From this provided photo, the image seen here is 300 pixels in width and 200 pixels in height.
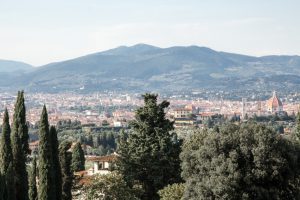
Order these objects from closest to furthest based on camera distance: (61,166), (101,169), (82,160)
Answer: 1. (61,166)
2. (101,169)
3. (82,160)

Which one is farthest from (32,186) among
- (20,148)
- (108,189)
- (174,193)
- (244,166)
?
(244,166)

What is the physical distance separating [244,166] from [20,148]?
10007 mm

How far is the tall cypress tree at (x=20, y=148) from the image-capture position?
2706 cm

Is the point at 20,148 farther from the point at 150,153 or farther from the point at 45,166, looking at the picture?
the point at 150,153

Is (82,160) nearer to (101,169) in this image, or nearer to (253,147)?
(101,169)

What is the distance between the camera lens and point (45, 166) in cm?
2691

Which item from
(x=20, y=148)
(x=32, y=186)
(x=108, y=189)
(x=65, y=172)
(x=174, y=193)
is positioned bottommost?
(x=108, y=189)

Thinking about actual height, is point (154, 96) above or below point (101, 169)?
above

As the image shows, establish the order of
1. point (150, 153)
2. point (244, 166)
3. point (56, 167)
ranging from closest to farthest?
point (244, 166)
point (56, 167)
point (150, 153)

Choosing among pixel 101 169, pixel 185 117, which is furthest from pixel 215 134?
pixel 185 117

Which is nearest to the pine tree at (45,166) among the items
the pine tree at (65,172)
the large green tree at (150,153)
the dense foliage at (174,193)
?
the pine tree at (65,172)

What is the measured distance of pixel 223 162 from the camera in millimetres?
25609

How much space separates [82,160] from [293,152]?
1140 inches

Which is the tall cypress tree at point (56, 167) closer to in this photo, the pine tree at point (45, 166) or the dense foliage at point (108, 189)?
the pine tree at point (45, 166)
